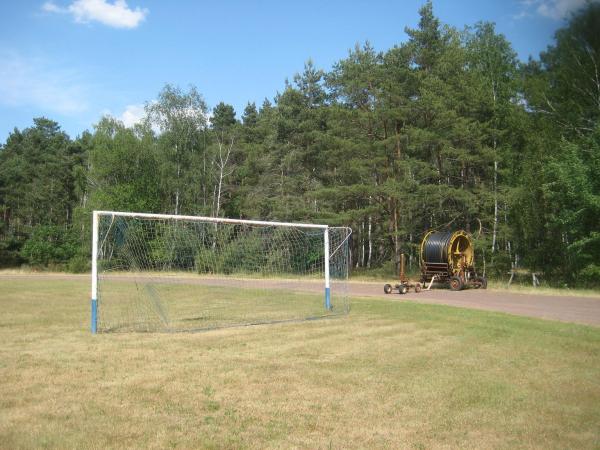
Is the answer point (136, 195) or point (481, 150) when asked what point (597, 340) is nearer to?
point (481, 150)

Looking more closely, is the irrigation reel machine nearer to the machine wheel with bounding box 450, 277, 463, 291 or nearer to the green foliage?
the machine wheel with bounding box 450, 277, 463, 291

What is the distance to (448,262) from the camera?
77.5 feet

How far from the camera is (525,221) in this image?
31000 mm

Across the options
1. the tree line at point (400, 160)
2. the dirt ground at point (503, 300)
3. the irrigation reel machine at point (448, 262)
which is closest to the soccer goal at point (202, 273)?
the dirt ground at point (503, 300)

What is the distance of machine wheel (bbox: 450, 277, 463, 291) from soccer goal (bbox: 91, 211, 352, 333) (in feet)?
16.5

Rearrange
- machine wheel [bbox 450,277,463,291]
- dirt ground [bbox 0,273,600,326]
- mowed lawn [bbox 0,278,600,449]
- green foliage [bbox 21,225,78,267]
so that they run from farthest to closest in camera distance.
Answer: green foliage [bbox 21,225,78,267]
machine wheel [bbox 450,277,463,291]
dirt ground [bbox 0,273,600,326]
mowed lawn [bbox 0,278,600,449]

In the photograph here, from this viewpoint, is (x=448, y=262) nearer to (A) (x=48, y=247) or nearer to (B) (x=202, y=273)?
(B) (x=202, y=273)

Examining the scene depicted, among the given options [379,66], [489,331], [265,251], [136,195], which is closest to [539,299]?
[489,331]

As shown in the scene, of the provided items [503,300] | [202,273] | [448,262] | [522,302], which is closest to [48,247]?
[202,273]

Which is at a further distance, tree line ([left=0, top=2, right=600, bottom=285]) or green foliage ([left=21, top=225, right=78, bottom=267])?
green foliage ([left=21, top=225, right=78, bottom=267])

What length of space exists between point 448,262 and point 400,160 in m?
12.0

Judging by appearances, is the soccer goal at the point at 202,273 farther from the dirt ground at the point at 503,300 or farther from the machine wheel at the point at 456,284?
the machine wheel at the point at 456,284

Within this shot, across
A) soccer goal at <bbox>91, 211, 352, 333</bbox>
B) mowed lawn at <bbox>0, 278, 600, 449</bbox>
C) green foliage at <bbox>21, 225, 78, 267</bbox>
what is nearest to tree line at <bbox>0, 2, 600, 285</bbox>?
green foliage at <bbox>21, 225, 78, 267</bbox>

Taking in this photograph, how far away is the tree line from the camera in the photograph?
27875 millimetres
